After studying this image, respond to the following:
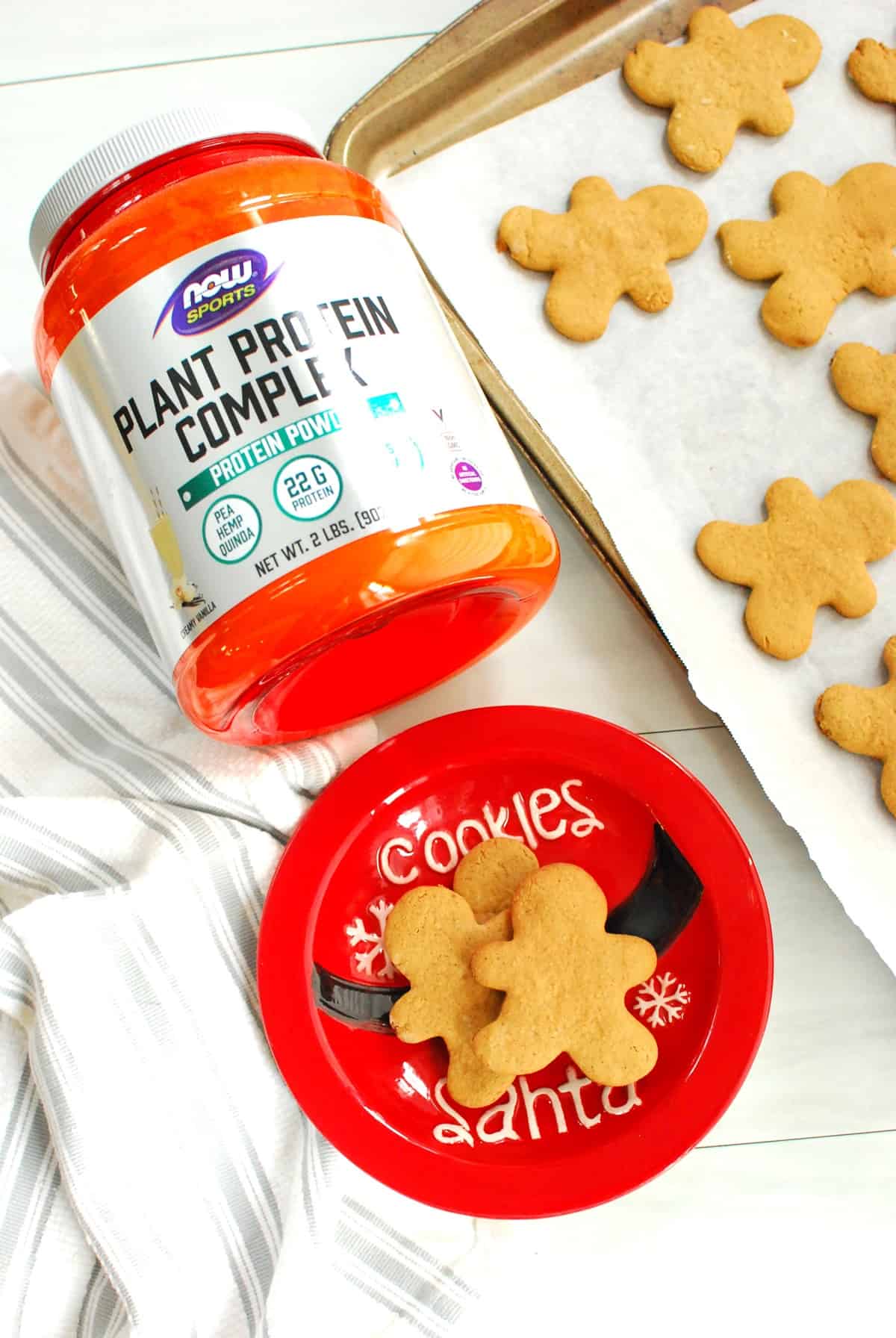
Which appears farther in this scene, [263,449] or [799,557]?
[799,557]

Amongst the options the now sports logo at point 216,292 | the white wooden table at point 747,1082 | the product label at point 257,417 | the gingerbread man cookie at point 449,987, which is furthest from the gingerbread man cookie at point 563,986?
the now sports logo at point 216,292

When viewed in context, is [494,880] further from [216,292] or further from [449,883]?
[216,292]

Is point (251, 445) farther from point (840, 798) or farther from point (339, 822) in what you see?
point (840, 798)

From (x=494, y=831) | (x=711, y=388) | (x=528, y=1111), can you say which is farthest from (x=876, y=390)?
(x=528, y=1111)

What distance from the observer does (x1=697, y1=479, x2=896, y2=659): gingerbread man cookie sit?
2.06ft

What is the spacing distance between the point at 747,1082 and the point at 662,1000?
106 mm

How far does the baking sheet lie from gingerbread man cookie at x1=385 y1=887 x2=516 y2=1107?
20cm

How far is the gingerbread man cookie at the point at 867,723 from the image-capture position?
61cm

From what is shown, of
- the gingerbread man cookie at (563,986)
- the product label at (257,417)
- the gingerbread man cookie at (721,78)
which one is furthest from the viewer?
the gingerbread man cookie at (721,78)

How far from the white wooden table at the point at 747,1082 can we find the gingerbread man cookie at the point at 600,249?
13 centimetres

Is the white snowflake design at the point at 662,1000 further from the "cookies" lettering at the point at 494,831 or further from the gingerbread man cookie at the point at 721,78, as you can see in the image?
the gingerbread man cookie at the point at 721,78

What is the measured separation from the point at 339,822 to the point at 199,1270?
281 mm

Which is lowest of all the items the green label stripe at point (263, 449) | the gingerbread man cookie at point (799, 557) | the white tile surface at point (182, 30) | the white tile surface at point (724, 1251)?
the white tile surface at point (724, 1251)

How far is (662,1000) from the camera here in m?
0.60
